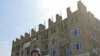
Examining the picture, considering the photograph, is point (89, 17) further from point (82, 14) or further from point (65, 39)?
point (65, 39)

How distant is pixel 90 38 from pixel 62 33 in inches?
321

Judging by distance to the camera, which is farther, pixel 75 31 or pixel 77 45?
pixel 75 31

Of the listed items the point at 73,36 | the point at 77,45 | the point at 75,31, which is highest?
the point at 75,31

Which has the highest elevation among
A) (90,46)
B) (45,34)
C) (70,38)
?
(45,34)

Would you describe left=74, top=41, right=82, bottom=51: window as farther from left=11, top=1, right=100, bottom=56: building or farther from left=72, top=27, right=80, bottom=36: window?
left=72, top=27, right=80, bottom=36: window

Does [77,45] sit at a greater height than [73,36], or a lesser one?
lesser

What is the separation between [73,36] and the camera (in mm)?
40531

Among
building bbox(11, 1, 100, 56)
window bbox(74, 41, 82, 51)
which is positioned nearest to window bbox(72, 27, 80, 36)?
building bbox(11, 1, 100, 56)

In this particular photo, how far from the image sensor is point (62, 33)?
44.2 metres

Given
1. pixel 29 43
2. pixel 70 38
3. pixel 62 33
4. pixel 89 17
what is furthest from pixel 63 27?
pixel 29 43

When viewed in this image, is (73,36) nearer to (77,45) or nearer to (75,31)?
(75,31)

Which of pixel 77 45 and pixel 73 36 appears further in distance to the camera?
pixel 73 36

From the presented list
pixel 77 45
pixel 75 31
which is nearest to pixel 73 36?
pixel 75 31

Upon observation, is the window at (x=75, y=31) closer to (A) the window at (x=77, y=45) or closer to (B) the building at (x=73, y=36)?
(B) the building at (x=73, y=36)
